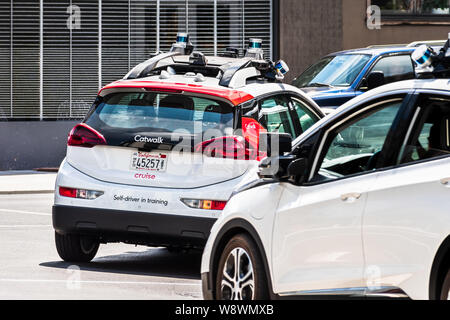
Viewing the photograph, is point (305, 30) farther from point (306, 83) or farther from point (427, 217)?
point (427, 217)

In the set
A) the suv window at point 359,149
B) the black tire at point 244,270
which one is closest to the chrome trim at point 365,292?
the black tire at point 244,270

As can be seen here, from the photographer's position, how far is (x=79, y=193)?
31.1 feet

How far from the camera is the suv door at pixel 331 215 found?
5.78m

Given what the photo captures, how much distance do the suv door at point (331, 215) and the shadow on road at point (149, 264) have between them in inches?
129

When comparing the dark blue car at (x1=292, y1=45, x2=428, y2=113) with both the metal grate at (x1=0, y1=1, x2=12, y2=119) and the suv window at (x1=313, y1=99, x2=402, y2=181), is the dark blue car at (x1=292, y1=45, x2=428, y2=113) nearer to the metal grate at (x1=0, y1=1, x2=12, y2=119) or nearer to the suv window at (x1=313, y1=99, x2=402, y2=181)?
the metal grate at (x1=0, y1=1, x2=12, y2=119)

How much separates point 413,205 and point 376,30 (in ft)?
63.1

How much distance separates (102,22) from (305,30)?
441 cm

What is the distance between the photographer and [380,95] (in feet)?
19.8

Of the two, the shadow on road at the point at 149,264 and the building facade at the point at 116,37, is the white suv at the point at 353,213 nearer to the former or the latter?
the shadow on road at the point at 149,264

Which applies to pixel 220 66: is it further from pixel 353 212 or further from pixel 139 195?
pixel 353 212

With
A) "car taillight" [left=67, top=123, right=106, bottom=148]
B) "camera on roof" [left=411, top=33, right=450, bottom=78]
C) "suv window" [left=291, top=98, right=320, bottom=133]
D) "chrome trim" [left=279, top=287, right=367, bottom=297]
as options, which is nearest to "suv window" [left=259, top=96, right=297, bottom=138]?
"suv window" [left=291, top=98, right=320, bottom=133]

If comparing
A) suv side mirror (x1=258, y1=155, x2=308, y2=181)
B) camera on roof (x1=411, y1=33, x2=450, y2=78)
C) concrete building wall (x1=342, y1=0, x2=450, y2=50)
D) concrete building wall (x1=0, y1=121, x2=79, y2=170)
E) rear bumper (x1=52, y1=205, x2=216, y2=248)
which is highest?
concrete building wall (x1=342, y1=0, x2=450, y2=50)

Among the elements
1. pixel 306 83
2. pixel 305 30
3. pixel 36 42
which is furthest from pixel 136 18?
pixel 306 83

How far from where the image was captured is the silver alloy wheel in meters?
6.67
